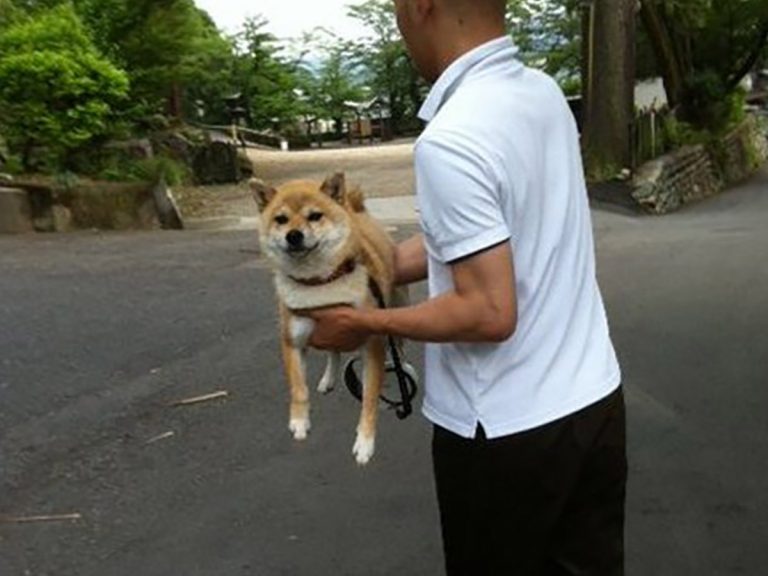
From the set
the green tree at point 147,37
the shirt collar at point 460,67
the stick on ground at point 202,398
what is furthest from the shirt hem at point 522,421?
the green tree at point 147,37

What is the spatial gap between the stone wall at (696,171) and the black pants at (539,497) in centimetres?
1521

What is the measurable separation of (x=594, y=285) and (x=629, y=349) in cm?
546

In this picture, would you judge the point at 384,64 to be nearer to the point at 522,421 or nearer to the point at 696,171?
the point at 696,171

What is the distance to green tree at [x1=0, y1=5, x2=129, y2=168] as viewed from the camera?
14.0 metres

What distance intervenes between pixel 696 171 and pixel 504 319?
1906 cm

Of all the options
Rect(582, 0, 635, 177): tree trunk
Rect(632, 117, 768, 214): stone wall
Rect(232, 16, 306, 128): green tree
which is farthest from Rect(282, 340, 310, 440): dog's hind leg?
Rect(232, 16, 306, 128): green tree

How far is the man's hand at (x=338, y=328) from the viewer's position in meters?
2.07

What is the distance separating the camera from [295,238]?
211 centimetres

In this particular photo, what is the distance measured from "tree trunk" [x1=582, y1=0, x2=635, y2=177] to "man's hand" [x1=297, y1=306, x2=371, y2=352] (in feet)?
56.1

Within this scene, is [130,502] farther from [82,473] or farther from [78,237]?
[78,237]

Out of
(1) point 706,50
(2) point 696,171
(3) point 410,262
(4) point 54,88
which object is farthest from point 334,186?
(1) point 706,50

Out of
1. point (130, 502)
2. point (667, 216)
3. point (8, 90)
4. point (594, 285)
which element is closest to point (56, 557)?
point (130, 502)

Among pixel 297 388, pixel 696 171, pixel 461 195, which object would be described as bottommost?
pixel 696 171

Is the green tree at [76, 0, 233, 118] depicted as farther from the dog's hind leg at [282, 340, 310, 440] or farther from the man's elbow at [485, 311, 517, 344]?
the man's elbow at [485, 311, 517, 344]
